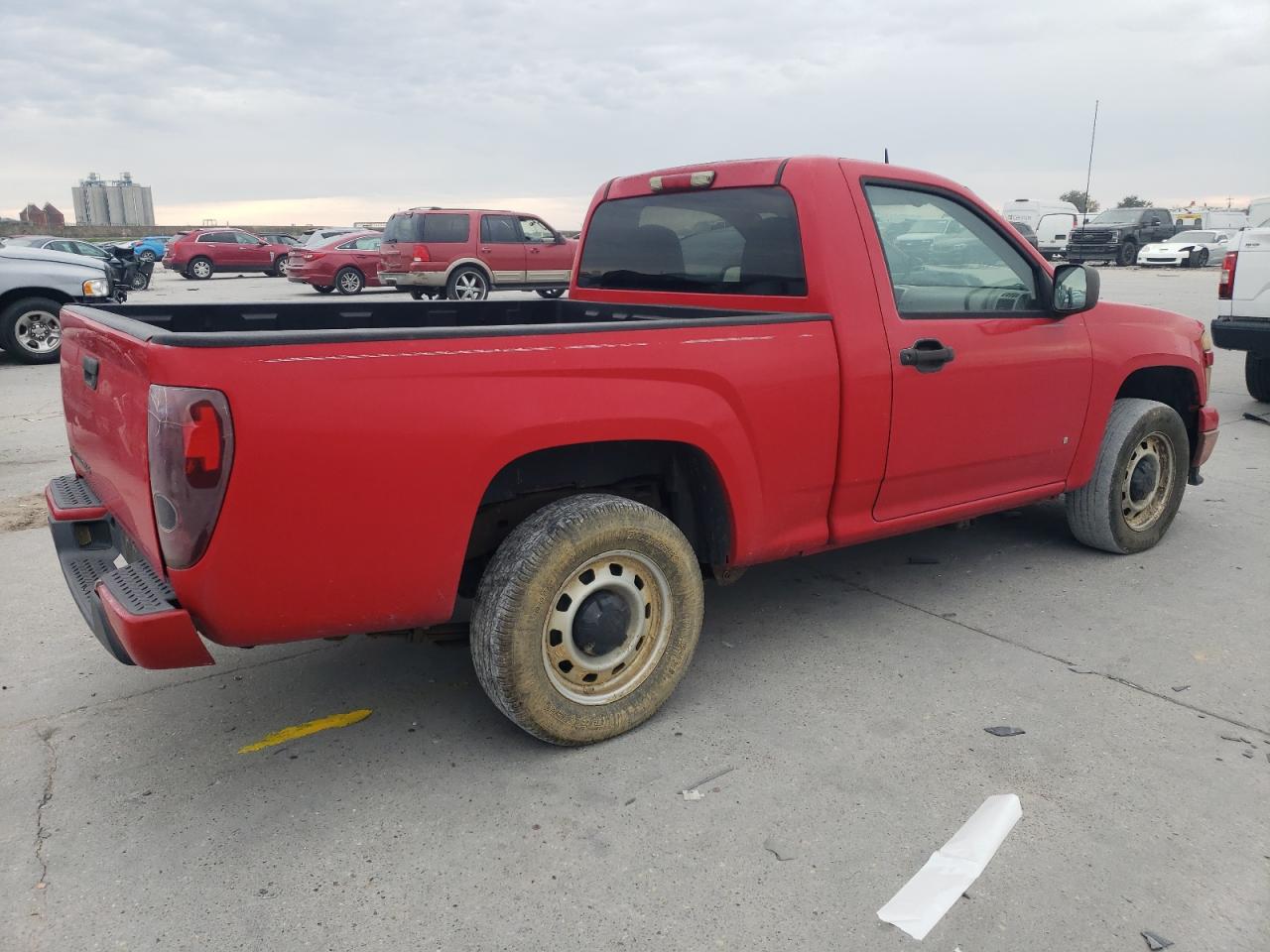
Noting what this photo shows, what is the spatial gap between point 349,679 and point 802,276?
220 cm

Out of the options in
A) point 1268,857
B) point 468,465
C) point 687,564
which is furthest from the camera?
point 687,564

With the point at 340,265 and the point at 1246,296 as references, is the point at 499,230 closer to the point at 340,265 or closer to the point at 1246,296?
the point at 340,265

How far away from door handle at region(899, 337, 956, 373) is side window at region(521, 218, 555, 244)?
55.4 feet

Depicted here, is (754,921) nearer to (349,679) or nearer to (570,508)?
(570,508)

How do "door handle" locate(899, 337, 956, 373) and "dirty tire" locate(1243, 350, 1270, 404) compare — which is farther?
"dirty tire" locate(1243, 350, 1270, 404)

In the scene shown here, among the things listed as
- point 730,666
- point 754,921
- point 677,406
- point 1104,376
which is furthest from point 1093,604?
point 754,921

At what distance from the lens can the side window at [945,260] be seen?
380cm

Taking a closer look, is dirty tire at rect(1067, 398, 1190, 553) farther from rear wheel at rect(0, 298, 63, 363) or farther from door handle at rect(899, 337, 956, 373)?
rear wheel at rect(0, 298, 63, 363)

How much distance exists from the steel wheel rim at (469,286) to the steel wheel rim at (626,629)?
16.8m

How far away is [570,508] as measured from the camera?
302 centimetres

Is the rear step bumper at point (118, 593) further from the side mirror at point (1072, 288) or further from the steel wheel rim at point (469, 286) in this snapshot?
the steel wheel rim at point (469, 286)

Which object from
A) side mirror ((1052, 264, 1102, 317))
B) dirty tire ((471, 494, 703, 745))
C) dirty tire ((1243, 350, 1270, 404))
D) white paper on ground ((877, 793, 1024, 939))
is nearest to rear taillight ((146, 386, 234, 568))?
dirty tire ((471, 494, 703, 745))

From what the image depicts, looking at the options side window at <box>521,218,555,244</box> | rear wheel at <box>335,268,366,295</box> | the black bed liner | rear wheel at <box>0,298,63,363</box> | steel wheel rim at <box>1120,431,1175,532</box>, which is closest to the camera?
the black bed liner

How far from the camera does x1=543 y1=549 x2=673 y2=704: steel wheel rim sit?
120 inches
